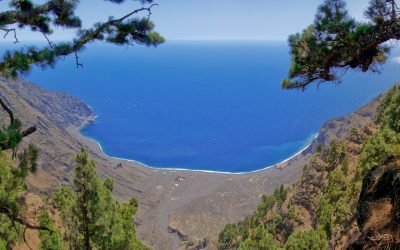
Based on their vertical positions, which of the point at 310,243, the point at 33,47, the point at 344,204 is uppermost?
the point at 33,47

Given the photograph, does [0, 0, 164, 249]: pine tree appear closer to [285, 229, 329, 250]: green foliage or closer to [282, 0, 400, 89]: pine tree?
[282, 0, 400, 89]: pine tree

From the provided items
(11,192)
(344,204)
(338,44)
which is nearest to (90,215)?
(11,192)

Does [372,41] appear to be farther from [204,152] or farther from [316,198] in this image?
[204,152]

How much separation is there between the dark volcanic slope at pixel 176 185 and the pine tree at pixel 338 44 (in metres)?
76.3

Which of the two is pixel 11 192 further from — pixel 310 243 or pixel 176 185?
pixel 176 185

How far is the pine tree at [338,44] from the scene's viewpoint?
9445 millimetres

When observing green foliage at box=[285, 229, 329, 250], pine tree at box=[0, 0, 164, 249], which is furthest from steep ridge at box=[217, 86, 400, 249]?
pine tree at box=[0, 0, 164, 249]

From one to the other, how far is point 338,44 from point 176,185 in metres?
139

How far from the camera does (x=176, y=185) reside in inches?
5768

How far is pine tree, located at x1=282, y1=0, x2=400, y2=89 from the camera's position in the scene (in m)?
9.45

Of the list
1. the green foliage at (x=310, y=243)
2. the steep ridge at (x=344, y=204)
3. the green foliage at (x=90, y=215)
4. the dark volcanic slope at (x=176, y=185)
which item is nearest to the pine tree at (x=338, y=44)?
the steep ridge at (x=344, y=204)

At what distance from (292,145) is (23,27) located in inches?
7450

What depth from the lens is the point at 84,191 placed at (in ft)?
57.9

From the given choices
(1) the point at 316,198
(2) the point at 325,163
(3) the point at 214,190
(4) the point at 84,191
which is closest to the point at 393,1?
(4) the point at 84,191
